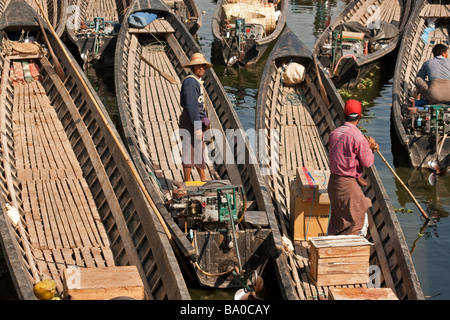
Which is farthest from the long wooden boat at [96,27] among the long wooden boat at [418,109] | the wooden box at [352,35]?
the long wooden boat at [418,109]

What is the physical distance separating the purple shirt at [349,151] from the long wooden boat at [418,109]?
510cm

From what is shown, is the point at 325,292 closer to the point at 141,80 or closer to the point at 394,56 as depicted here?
the point at 141,80

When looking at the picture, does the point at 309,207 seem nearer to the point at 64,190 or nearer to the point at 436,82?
the point at 64,190

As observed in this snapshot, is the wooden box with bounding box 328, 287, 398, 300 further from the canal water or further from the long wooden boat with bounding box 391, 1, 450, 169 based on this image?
the long wooden boat with bounding box 391, 1, 450, 169

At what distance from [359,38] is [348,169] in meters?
12.1

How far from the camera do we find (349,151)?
31.6 ft

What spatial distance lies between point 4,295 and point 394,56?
17.5 metres

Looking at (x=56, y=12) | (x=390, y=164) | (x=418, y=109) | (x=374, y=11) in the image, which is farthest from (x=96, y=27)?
(x=418, y=109)

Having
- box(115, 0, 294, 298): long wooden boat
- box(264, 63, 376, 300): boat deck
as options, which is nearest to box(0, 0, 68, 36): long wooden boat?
box(115, 0, 294, 298): long wooden boat

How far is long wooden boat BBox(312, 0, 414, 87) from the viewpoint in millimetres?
19781

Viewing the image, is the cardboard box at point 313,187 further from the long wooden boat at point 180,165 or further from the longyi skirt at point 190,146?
the longyi skirt at point 190,146

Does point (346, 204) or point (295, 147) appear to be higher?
point (346, 204)

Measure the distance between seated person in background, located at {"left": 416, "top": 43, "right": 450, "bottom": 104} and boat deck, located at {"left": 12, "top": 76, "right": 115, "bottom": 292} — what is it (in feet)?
25.7

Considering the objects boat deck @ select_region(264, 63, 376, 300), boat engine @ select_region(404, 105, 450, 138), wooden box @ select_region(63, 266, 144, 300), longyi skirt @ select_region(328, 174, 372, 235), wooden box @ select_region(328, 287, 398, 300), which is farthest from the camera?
boat engine @ select_region(404, 105, 450, 138)
